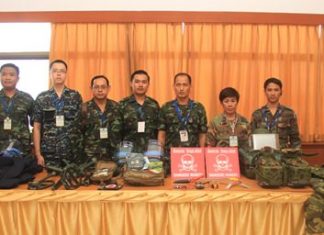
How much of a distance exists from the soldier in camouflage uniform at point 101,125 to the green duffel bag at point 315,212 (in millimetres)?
1449

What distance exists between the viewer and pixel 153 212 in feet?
5.78

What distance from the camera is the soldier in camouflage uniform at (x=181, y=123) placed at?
2559mm

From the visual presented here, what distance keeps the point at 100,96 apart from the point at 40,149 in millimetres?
666

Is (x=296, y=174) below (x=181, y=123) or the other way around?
below

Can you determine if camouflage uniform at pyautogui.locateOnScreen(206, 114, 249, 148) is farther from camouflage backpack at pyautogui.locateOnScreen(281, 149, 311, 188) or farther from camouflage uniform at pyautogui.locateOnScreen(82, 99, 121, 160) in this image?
camouflage uniform at pyautogui.locateOnScreen(82, 99, 121, 160)

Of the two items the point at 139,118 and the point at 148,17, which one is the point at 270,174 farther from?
the point at 148,17

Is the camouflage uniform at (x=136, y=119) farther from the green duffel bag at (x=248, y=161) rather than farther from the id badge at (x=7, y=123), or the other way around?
the id badge at (x=7, y=123)

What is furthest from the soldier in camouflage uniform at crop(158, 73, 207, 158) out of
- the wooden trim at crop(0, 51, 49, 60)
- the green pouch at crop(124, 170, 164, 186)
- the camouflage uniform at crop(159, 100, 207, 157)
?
the wooden trim at crop(0, 51, 49, 60)

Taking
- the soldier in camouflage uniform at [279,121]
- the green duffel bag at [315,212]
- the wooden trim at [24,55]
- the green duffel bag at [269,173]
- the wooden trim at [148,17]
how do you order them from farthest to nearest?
the wooden trim at [24,55] < the wooden trim at [148,17] < the soldier in camouflage uniform at [279,121] < the green duffel bag at [269,173] < the green duffel bag at [315,212]
